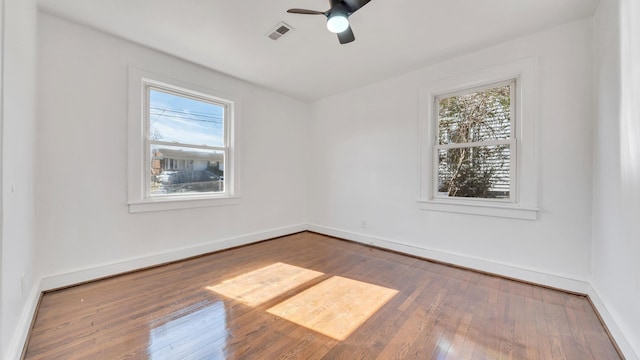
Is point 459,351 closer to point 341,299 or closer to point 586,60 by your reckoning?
point 341,299

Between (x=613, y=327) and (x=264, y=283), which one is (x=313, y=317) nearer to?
(x=264, y=283)

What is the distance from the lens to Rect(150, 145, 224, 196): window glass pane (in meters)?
3.02

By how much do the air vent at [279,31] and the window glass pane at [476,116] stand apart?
6.91ft

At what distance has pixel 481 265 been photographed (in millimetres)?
2797

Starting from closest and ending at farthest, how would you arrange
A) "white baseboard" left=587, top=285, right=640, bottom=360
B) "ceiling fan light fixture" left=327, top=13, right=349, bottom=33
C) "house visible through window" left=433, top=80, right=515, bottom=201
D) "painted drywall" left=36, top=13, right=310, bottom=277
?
"white baseboard" left=587, top=285, right=640, bottom=360, "ceiling fan light fixture" left=327, top=13, right=349, bottom=33, "painted drywall" left=36, top=13, right=310, bottom=277, "house visible through window" left=433, top=80, right=515, bottom=201

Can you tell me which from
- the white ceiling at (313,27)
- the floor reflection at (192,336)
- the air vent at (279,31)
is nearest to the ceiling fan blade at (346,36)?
the white ceiling at (313,27)

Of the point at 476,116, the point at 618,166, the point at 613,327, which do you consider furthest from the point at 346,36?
the point at 613,327

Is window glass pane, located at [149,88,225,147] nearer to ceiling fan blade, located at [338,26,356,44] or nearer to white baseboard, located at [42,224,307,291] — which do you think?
white baseboard, located at [42,224,307,291]

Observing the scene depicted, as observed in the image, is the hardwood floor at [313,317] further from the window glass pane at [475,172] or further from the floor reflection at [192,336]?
→ the window glass pane at [475,172]

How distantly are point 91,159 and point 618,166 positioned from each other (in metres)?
4.49

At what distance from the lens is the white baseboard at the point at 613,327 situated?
1435 mm

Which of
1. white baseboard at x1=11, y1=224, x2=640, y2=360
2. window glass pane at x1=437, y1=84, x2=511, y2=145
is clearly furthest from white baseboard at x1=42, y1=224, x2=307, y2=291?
window glass pane at x1=437, y1=84, x2=511, y2=145

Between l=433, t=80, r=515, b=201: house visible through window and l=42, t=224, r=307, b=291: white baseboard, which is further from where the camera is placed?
l=433, t=80, r=515, b=201: house visible through window

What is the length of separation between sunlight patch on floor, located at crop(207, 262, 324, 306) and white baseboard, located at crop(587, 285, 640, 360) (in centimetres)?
221
